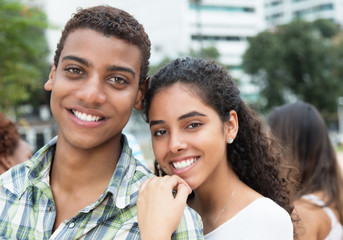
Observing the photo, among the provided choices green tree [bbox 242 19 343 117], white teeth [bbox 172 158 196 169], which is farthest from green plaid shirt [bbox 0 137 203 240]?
green tree [bbox 242 19 343 117]

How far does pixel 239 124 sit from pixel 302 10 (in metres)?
76.3

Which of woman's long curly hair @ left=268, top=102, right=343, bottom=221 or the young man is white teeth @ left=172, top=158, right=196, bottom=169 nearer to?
the young man

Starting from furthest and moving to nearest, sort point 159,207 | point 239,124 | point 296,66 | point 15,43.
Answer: point 296,66, point 15,43, point 239,124, point 159,207

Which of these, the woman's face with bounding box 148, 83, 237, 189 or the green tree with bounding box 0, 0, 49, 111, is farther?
the green tree with bounding box 0, 0, 49, 111

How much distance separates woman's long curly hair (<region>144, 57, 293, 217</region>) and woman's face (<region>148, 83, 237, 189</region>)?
7 cm

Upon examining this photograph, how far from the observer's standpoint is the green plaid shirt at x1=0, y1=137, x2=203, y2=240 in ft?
6.11

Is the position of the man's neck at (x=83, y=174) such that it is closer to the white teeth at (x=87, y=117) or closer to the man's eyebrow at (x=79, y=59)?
the white teeth at (x=87, y=117)

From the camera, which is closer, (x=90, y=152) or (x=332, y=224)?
(x=90, y=152)

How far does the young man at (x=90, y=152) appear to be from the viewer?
191cm

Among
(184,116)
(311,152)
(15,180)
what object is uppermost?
(184,116)

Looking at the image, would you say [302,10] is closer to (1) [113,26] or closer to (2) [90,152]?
(1) [113,26]

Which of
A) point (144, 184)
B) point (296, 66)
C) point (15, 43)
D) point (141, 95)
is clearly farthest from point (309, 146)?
point (296, 66)

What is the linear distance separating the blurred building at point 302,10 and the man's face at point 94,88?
210 ft

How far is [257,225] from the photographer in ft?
7.14
